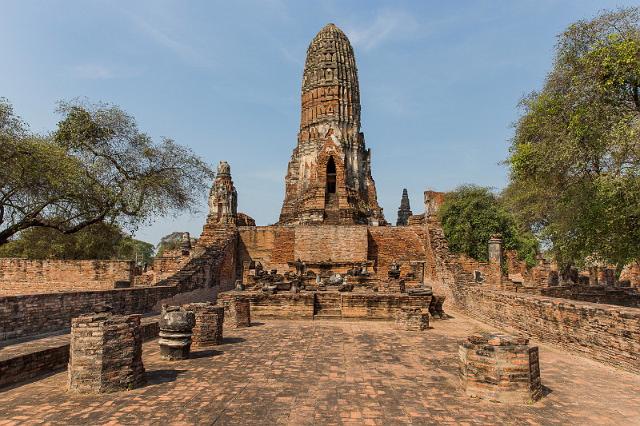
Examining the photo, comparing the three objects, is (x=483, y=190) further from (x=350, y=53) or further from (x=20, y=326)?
(x=20, y=326)

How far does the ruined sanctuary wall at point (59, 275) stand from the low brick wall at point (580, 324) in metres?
14.4

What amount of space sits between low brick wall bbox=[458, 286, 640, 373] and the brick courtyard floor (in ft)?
0.84

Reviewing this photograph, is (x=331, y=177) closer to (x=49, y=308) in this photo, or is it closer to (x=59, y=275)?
(x=59, y=275)

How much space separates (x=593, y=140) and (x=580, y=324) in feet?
16.8

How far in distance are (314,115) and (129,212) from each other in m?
21.4

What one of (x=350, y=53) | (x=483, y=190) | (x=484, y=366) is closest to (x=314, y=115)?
(x=350, y=53)

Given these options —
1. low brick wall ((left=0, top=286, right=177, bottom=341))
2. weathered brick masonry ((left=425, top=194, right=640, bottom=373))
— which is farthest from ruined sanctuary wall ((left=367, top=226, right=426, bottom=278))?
low brick wall ((left=0, top=286, right=177, bottom=341))

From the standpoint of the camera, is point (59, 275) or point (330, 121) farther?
point (330, 121)

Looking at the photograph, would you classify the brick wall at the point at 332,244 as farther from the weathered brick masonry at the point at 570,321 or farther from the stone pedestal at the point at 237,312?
the stone pedestal at the point at 237,312

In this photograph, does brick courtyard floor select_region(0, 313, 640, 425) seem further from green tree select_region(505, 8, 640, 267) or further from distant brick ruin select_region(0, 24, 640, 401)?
green tree select_region(505, 8, 640, 267)

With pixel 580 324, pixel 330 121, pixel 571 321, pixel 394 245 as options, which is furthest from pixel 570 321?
pixel 330 121

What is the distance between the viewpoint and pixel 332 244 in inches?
812

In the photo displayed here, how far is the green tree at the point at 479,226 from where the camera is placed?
3226 centimetres

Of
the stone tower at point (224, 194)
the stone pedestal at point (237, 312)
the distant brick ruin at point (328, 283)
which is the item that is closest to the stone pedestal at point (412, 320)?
the distant brick ruin at point (328, 283)
